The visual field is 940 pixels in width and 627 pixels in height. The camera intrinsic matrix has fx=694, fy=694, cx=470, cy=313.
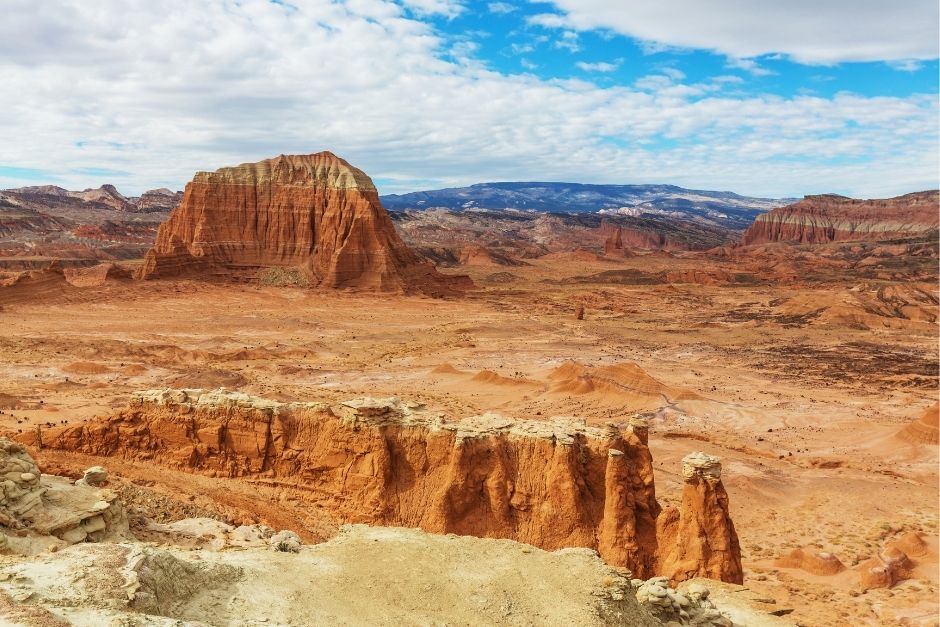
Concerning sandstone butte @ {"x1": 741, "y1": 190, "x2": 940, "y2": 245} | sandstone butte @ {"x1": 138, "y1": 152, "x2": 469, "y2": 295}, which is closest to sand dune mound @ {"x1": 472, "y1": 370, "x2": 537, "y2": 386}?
sandstone butte @ {"x1": 138, "y1": 152, "x2": 469, "y2": 295}

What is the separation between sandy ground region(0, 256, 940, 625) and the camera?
843 inches

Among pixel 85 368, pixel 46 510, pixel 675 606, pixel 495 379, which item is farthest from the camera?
pixel 495 379

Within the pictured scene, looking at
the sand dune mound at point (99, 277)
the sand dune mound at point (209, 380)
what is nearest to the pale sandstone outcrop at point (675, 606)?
the sand dune mound at point (209, 380)

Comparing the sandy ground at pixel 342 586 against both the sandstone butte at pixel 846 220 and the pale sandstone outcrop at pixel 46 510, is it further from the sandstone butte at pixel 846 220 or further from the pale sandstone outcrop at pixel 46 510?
the sandstone butte at pixel 846 220

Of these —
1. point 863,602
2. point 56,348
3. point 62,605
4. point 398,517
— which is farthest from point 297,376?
point 62,605

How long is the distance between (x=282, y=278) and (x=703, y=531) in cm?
6253

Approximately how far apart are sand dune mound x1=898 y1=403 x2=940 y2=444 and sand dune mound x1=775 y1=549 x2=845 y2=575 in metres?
13.5

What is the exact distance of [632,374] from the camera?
1438 inches

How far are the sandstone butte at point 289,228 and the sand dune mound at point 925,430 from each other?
48.5 meters

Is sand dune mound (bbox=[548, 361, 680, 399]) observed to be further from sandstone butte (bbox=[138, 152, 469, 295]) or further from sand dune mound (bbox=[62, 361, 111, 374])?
sandstone butte (bbox=[138, 152, 469, 295])

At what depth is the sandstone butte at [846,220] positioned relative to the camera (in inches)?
5630

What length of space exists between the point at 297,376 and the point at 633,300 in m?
49.8

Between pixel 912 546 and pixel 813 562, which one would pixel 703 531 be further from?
pixel 912 546

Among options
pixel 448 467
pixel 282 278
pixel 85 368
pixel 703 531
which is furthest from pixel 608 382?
pixel 282 278
